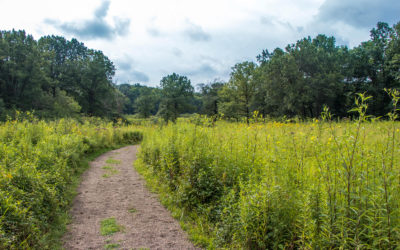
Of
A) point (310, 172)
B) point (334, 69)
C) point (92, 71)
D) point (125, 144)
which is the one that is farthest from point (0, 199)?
point (92, 71)

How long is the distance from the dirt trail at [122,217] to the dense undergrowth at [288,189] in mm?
372

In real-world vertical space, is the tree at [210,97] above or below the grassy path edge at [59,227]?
above

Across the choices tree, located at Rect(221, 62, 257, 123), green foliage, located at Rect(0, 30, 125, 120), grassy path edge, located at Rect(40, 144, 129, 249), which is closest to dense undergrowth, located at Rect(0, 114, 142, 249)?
grassy path edge, located at Rect(40, 144, 129, 249)

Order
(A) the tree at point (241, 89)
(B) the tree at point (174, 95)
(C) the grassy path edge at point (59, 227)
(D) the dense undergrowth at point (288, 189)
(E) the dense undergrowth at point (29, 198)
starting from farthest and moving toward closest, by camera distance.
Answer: (B) the tree at point (174, 95) < (A) the tree at point (241, 89) < (C) the grassy path edge at point (59, 227) < (E) the dense undergrowth at point (29, 198) < (D) the dense undergrowth at point (288, 189)

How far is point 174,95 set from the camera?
2007 inches

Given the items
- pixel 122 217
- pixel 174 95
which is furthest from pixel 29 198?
pixel 174 95

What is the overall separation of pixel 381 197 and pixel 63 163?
24.2 ft

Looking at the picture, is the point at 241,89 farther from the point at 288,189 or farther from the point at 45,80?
the point at 45,80

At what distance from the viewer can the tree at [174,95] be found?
4929cm

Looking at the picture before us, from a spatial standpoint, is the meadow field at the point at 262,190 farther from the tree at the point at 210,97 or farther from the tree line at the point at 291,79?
the tree at the point at 210,97

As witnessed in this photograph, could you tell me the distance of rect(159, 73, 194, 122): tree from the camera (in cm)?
4929

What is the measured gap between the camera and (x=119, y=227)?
4406mm

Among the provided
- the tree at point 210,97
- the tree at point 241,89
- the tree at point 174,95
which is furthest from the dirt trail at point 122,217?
the tree at point 210,97

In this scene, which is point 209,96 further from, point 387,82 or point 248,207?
point 248,207
